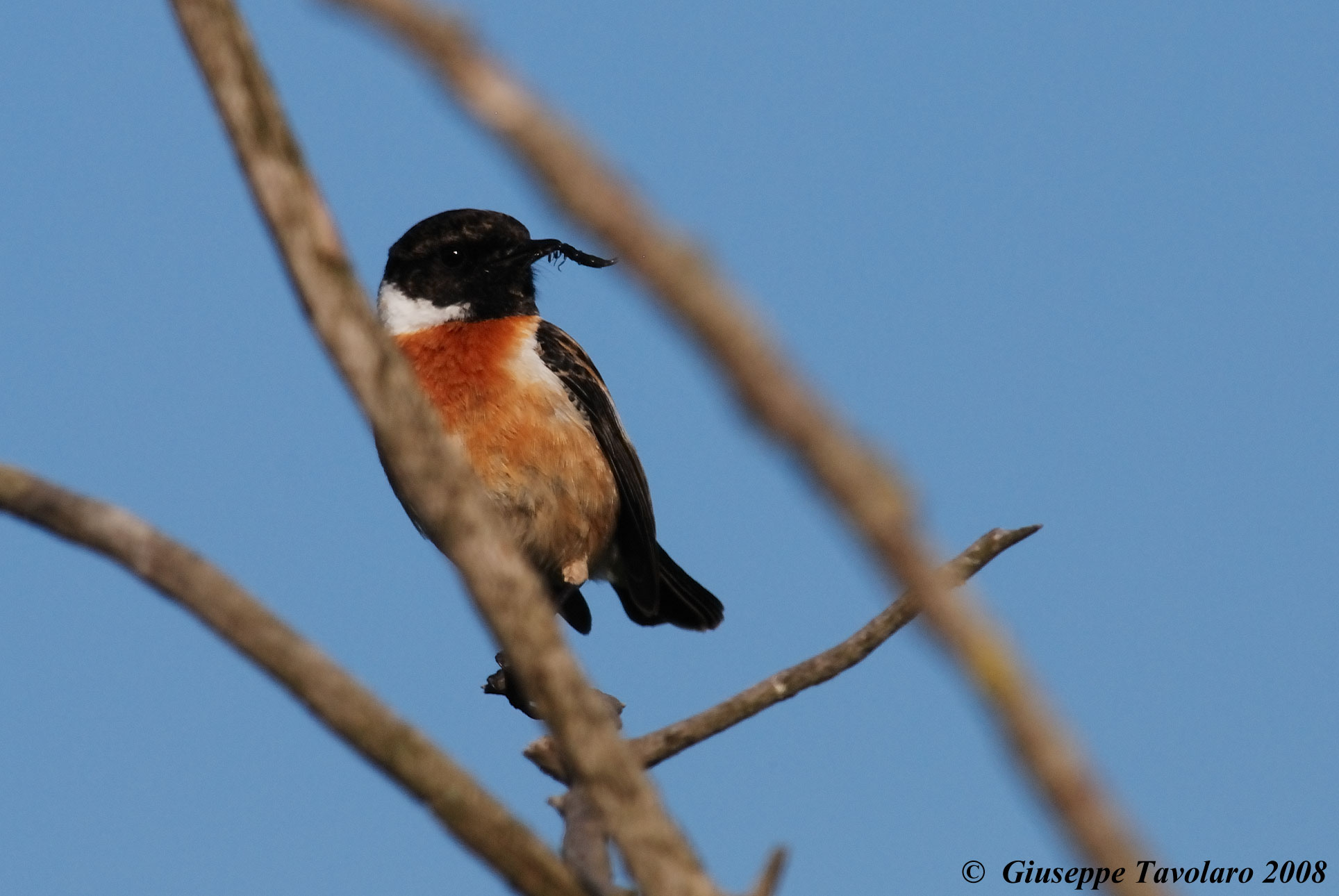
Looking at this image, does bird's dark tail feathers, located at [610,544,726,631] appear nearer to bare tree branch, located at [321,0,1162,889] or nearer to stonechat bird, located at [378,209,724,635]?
stonechat bird, located at [378,209,724,635]

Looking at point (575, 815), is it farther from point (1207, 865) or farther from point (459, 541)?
point (1207, 865)

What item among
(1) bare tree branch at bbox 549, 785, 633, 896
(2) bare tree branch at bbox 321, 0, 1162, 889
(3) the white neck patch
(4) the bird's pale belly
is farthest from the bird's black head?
(2) bare tree branch at bbox 321, 0, 1162, 889

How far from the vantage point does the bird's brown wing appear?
8.16 meters

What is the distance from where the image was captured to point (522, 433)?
25.2ft

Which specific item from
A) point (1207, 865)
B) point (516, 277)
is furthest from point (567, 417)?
point (1207, 865)

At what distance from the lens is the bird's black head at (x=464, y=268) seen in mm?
8336

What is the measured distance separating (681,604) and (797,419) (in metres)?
7.64

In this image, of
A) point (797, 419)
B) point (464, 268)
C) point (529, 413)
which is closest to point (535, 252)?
point (464, 268)

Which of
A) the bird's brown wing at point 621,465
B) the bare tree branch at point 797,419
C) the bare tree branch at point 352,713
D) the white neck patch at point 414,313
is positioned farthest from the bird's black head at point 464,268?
the bare tree branch at point 797,419

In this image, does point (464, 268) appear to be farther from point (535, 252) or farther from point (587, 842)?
point (587, 842)

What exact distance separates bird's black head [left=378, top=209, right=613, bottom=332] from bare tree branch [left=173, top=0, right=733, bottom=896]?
6.71 metres

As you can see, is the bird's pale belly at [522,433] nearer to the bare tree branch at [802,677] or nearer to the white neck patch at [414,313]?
the white neck patch at [414,313]

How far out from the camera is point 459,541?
1.54 metres

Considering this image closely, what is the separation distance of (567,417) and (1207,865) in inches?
181
